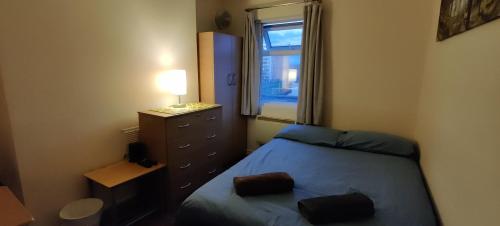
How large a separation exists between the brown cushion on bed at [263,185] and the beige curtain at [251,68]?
186 cm

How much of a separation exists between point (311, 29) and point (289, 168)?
1668 millimetres

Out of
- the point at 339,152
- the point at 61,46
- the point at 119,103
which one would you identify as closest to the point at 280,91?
the point at 339,152

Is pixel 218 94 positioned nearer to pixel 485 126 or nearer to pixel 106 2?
pixel 106 2

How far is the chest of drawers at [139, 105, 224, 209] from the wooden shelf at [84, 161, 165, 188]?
0.50ft

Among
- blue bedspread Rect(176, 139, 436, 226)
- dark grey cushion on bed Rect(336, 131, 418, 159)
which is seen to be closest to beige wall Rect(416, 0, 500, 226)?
blue bedspread Rect(176, 139, 436, 226)

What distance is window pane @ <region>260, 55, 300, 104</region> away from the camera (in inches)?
133

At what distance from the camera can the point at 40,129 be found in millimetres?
1805

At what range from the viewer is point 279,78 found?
11.5 feet

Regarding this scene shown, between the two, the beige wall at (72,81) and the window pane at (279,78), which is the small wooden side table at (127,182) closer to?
the beige wall at (72,81)

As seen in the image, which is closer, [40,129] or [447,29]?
[447,29]

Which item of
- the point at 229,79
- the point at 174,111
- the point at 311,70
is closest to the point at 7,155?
the point at 174,111

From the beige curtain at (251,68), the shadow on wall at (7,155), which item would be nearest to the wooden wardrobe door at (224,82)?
the beige curtain at (251,68)

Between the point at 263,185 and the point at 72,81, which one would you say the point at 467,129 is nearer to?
the point at 263,185

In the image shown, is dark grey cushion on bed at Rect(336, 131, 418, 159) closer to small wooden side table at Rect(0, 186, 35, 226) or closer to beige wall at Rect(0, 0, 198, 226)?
beige wall at Rect(0, 0, 198, 226)
